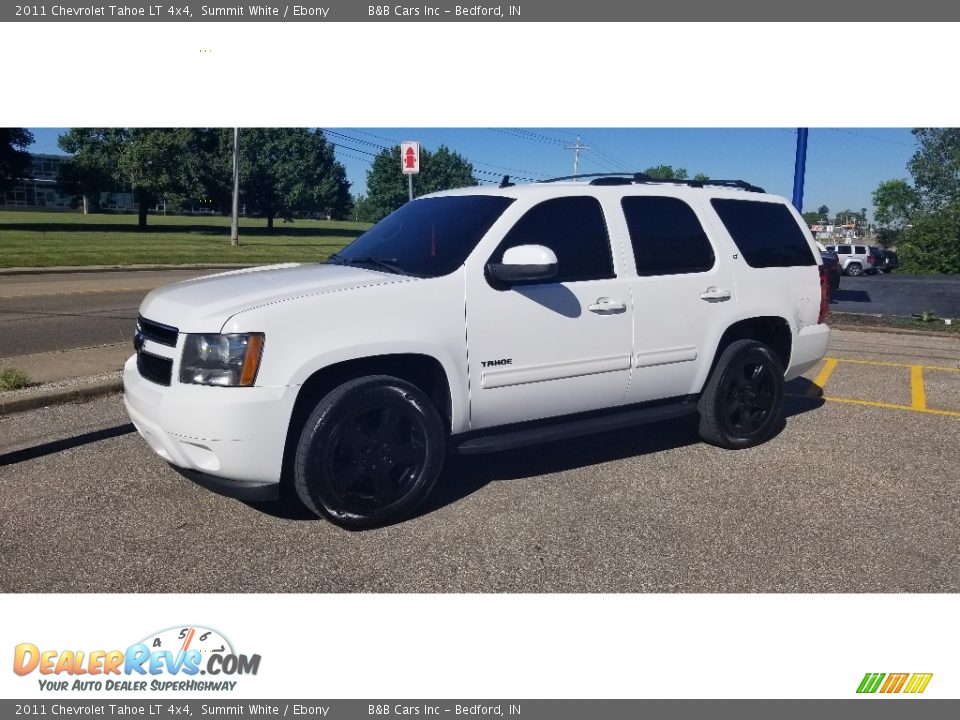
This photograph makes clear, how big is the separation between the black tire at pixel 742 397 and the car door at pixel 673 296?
17 centimetres

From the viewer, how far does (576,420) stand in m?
4.59

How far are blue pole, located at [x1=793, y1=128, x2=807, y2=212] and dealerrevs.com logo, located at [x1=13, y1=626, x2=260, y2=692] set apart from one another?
1462 cm

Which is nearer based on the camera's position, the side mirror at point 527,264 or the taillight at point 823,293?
the side mirror at point 527,264

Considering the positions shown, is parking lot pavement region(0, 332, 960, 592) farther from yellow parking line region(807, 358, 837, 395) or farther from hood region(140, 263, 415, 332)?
yellow parking line region(807, 358, 837, 395)

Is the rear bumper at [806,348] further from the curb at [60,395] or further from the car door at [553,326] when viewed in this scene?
the curb at [60,395]

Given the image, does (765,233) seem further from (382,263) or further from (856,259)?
(856,259)

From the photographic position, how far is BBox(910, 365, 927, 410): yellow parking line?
695 centimetres

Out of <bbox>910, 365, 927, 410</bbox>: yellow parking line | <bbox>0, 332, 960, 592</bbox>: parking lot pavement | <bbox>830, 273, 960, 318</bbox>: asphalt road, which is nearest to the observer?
<bbox>0, 332, 960, 592</bbox>: parking lot pavement

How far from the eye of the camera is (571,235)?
4.55m

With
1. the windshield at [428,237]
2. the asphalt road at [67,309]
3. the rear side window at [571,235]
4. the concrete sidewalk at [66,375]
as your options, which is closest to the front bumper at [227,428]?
the windshield at [428,237]

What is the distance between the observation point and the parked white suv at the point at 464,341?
357cm

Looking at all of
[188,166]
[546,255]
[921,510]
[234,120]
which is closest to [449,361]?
[546,255]

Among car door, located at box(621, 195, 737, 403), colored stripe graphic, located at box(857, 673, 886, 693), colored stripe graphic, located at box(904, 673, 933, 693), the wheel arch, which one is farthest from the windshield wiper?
colored stripe graphic, located at box(904, 673, 933, 693)

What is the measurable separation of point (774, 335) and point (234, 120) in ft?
15.7
